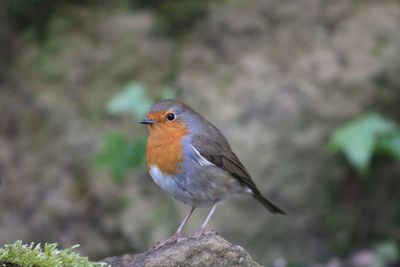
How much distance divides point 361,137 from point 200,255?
3.07 metres

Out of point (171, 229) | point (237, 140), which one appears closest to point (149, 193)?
point (171, 229)

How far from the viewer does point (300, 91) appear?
6.87 meters

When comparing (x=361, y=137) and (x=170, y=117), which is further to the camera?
(x=361, y=137)

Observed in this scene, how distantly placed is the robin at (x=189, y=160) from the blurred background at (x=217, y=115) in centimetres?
138

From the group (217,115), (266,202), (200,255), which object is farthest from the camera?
(217,115)

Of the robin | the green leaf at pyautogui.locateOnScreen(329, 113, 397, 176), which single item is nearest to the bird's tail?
the robin

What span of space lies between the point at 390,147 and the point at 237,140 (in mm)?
1269


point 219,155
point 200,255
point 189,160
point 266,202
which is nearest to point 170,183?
point 189,160

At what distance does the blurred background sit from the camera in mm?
6523

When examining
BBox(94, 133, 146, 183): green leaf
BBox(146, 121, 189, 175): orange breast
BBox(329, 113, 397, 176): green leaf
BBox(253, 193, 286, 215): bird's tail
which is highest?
BBox(329, 113, 397, 176): green leaf

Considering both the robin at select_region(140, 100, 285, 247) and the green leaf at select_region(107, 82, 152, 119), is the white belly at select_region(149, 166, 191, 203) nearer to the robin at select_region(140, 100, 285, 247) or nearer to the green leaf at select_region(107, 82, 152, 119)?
the robin at select_region(140, 100, 285, 247)

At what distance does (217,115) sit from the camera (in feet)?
22.2

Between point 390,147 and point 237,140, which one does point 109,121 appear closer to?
point 237,140

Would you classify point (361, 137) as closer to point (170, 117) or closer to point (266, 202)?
point (266, 202)
